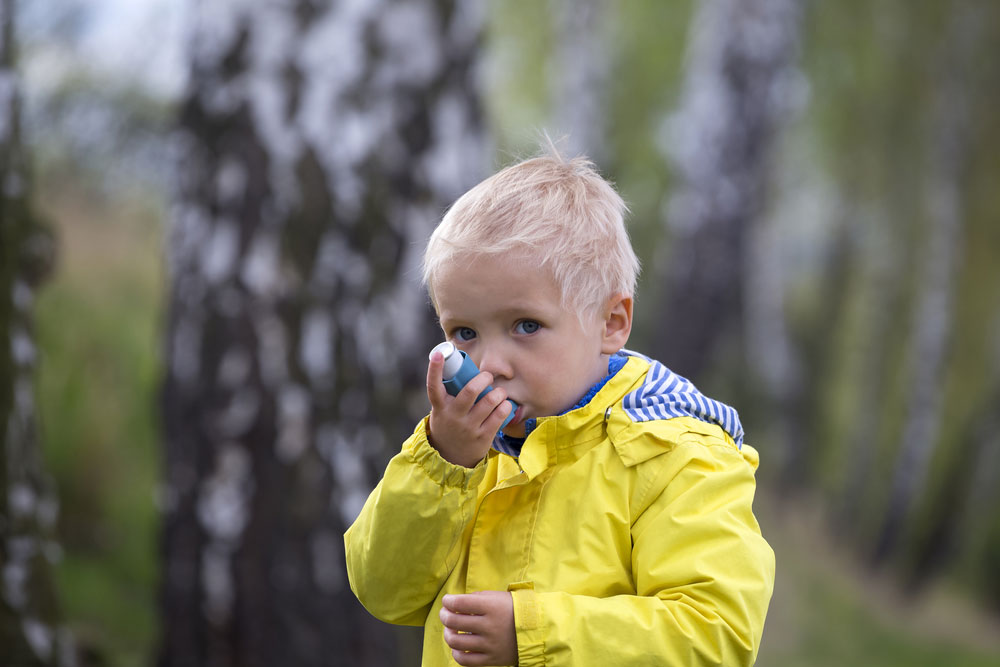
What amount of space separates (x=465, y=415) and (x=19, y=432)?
75.2 inches

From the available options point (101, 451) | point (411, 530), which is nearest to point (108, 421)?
point (101, 451)

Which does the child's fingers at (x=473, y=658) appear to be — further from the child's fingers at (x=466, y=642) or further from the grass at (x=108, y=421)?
the grass at (x=108, y=421)

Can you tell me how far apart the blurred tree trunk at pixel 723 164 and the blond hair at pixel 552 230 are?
569 centimetres

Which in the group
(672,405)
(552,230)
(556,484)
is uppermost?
(552,230)

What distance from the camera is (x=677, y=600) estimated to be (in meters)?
1.43

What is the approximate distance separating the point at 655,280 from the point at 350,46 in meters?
8.58

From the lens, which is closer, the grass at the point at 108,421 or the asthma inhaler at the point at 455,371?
the asthma inhaler at the point at 455,371

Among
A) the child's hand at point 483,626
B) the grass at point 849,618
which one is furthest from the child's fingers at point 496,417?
the grass at point 849,618

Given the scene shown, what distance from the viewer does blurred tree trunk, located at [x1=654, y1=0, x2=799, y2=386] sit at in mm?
7223

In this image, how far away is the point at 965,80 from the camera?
33.3 ft

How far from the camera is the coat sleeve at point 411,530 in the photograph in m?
1.52

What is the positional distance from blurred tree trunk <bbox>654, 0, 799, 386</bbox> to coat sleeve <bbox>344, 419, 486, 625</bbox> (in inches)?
229

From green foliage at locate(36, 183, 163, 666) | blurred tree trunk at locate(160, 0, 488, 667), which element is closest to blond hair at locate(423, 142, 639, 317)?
blurred tree trunk at locate(160, 0, 488, 667)

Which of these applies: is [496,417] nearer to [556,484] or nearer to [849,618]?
[556,484]
